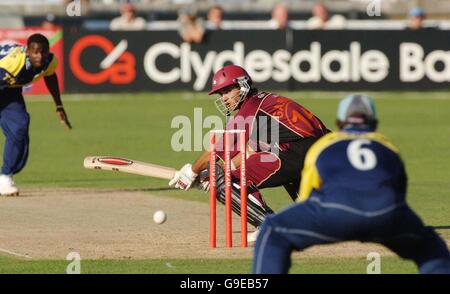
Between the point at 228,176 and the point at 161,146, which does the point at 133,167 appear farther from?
the point at 161,146

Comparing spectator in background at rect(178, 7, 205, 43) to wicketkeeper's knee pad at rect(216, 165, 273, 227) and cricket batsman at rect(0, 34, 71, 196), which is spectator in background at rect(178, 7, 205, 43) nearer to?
cricket batsman at rect(0, 34, 71, 196)

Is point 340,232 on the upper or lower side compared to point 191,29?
upper

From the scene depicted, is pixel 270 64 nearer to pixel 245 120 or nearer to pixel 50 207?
pixel 50 207

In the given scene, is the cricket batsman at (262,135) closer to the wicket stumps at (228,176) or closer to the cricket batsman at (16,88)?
the wicket stumps at (228,176)

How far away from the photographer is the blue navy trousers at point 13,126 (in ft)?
51.3

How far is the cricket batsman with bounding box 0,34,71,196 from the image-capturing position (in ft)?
50.2

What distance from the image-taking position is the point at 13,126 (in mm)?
15656

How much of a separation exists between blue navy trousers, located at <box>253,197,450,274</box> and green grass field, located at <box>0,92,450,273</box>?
2.41m

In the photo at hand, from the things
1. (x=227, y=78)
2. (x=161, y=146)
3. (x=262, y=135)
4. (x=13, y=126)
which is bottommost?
(x=161, y=146)

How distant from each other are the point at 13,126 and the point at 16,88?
1.55 ft

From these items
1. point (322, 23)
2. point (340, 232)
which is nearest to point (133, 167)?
point (340, 232)

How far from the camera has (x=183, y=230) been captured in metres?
12.8

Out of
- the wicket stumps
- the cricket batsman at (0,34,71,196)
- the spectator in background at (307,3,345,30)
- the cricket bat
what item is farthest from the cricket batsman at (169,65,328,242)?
the spectator in background at (307,3,345,30)
